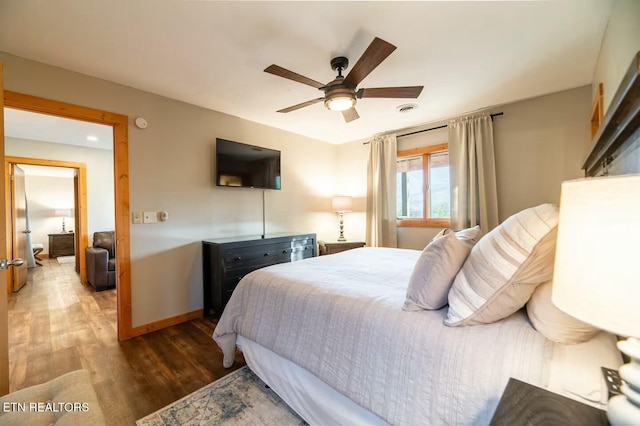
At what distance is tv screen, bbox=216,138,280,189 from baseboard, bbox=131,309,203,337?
158 centimetres

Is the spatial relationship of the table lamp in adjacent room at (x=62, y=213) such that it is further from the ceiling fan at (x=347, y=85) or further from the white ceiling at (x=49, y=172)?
the ceiling fan at (x=347, y=85)

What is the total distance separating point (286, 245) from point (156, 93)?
226 centimetres

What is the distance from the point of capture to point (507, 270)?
957mm

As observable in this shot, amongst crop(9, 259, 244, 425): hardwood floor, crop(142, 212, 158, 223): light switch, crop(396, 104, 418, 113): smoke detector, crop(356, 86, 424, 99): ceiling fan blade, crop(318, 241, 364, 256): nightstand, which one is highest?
crop(396, 104, 418, 113): smoke detector

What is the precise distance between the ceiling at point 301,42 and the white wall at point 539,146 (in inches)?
8.3

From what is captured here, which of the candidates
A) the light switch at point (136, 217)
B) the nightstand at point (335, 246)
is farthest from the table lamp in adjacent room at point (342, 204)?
the light switch at point (136, 217)

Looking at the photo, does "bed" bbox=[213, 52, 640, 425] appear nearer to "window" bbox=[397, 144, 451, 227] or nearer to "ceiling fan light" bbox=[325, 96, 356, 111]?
"ceiling fan light" bbox=[325, 96, 356, 111]

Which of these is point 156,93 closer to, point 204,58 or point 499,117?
point 204,58

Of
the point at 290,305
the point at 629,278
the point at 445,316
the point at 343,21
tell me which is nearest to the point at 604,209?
the point at 629,278

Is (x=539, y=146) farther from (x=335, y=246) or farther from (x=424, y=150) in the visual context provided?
(x=335, y=246)

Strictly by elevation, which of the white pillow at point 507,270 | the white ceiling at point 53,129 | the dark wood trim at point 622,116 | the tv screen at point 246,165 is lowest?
the white pillow at point 507,270

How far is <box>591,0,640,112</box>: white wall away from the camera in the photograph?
1.28 m

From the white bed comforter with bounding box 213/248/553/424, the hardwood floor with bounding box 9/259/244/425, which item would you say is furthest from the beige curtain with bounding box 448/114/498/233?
the hardwood floor with bounding box 9/259/244/425

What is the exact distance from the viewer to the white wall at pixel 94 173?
437cm
